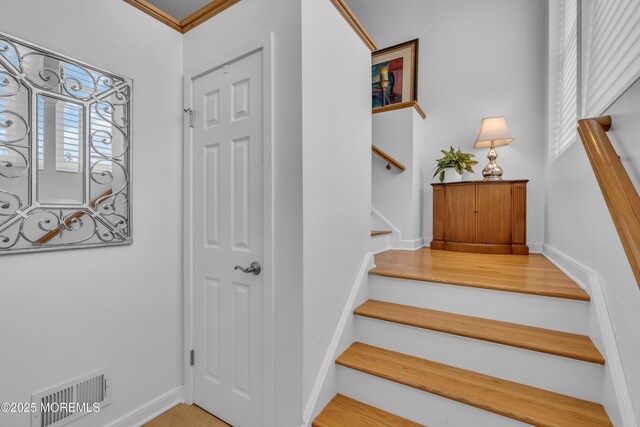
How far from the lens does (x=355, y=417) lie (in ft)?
4.49

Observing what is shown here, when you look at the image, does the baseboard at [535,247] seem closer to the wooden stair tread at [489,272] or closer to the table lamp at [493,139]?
the wooden stair tread at [489,272]

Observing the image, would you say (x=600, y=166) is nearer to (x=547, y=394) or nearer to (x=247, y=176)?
(x=547, y=394)

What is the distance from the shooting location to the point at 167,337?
1756mm

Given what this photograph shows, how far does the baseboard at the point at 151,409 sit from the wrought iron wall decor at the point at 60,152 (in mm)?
965

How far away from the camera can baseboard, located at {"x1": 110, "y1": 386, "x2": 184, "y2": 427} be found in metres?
1.55

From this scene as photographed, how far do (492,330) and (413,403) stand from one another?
0.54m

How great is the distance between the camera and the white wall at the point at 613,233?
99 cm

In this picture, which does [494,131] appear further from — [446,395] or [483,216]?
[446,395]

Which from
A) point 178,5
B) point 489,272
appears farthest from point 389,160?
point 178,5

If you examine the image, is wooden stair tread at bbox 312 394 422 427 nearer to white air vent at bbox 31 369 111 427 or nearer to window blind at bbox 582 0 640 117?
white air vent at bbox 31 369 111 427

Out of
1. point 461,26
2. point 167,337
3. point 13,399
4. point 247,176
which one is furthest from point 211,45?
point 461,26

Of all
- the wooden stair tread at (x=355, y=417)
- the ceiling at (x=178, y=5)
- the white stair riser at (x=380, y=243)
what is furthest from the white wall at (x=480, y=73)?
the wooden stair tread at (x=355, y=417)

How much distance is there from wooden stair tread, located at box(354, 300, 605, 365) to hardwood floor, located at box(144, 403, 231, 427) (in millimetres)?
1047

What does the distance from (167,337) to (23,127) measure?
4.30 ft
